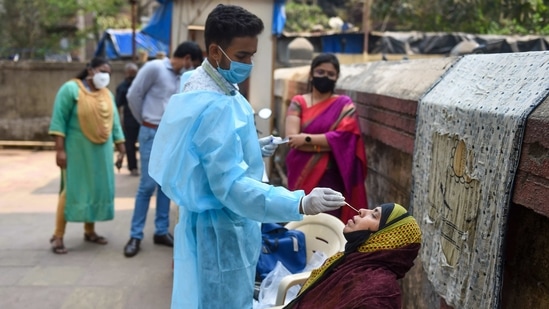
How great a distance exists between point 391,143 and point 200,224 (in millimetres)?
1699

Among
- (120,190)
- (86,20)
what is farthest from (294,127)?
(86,20)

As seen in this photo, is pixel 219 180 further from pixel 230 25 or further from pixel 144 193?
pixel 144 193

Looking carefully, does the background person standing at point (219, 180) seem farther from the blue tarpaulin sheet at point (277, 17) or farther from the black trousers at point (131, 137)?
the black trousers at point (131, 137)

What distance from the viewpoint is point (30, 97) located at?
1091cm

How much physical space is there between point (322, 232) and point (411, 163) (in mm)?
656

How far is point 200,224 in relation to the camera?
7.00 feet

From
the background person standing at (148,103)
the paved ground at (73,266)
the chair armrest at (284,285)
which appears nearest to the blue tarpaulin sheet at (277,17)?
Answer: the background person standing at (148,103)

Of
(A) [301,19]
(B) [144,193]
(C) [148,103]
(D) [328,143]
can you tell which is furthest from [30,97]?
(A) [301,19]

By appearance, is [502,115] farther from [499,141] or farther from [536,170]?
[536,170]

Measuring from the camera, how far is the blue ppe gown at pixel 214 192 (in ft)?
6.35

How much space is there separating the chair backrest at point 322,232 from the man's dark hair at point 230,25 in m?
1.25

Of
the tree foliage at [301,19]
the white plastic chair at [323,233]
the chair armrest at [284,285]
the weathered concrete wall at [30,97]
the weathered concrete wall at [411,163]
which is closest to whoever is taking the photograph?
the weathered concrete wall at [411,163]

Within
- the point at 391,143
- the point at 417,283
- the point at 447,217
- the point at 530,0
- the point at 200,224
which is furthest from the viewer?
the point at 530,0

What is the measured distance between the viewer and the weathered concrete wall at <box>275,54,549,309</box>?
1.70 meters
